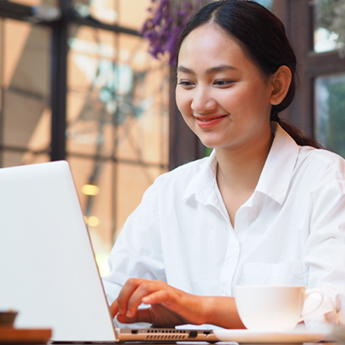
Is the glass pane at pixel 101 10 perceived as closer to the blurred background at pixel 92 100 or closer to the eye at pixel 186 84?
the blurred background at pixel 92 100

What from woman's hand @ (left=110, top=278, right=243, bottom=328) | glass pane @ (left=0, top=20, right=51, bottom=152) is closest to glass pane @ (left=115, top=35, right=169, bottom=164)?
glass pane @ (left=0, top=20, right=51, bottom=152)

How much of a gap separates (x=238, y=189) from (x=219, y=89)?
31cm

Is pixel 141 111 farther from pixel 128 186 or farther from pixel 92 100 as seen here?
pixel 128 186

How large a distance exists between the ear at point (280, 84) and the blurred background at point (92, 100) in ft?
9.98

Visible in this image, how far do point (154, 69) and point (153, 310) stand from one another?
3.73 m

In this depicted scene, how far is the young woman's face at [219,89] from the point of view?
4.91ft

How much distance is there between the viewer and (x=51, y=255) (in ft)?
3.00

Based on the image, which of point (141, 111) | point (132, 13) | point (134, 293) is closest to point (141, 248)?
point (134, 293)

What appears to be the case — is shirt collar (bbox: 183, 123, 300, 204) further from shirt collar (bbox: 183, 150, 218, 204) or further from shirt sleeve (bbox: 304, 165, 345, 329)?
shirt sleeve (bbox: 304, 165, 345, 329)

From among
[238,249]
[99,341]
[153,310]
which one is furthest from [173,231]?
[99,341]

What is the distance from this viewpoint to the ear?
163 cm

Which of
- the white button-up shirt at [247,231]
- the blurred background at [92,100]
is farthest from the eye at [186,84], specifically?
the blurred background at [92,100]

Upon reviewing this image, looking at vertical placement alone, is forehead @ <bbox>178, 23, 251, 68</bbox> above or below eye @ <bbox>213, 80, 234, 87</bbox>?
above

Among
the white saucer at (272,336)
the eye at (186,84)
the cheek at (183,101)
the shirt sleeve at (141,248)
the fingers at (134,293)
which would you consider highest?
the eye at (186,84)
